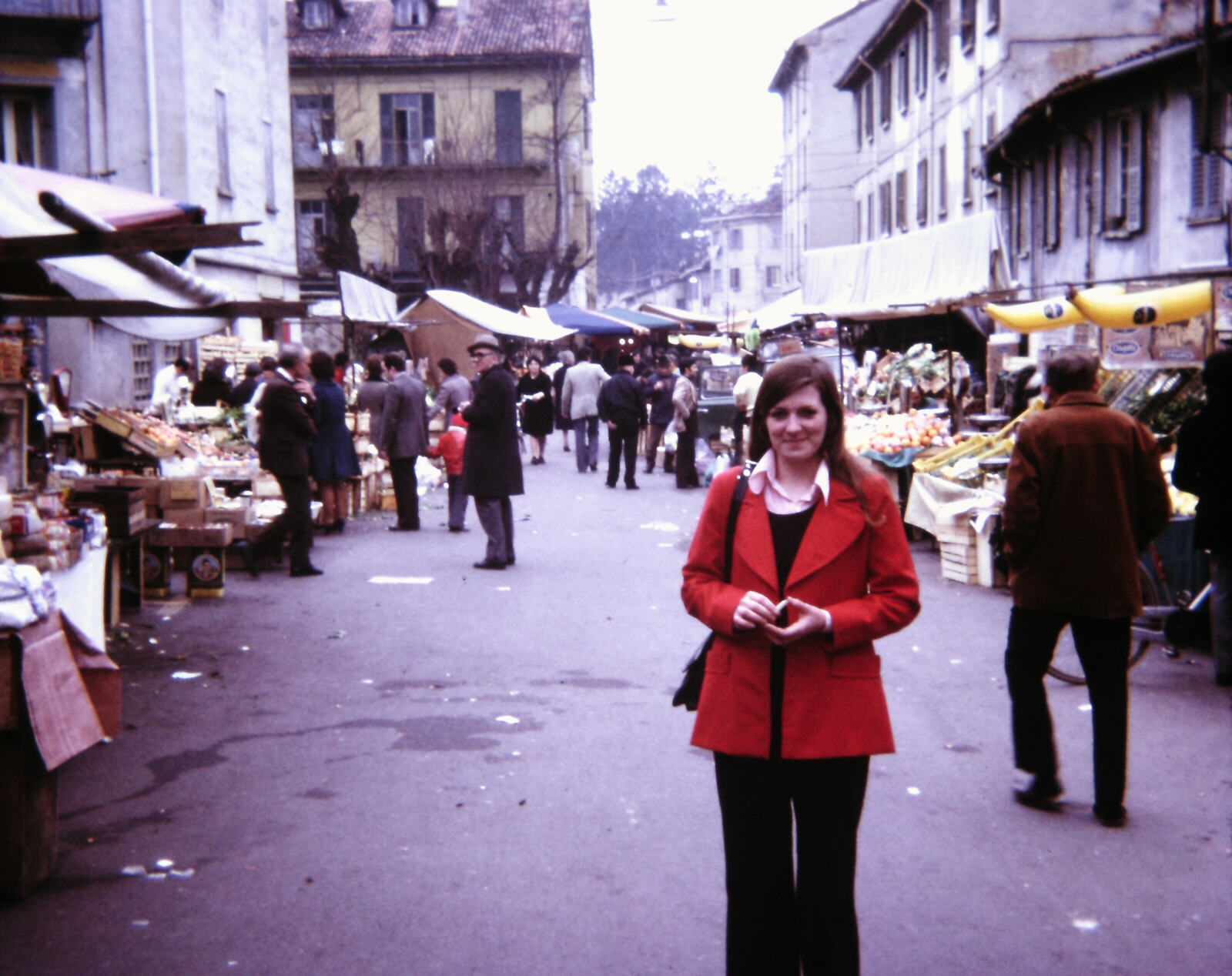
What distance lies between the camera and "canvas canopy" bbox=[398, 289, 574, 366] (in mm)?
27461

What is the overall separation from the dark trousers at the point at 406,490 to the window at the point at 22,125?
9.93 m

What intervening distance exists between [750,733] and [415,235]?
43.0 meters

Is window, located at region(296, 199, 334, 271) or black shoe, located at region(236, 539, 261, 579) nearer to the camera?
black shoe, located at region(236, 539, 261, 579)

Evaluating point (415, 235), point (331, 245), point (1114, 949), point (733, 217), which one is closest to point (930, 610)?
point (1114, 949)

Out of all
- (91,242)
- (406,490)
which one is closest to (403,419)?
(406,490)

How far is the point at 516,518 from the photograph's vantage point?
16.3m

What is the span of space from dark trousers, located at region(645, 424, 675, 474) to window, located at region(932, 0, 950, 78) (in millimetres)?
12942

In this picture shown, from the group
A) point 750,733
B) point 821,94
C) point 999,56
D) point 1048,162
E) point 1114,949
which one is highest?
point 821,94

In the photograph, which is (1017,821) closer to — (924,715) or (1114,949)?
(1114,949)

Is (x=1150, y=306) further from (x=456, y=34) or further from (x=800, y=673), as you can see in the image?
(x=456, y=34)

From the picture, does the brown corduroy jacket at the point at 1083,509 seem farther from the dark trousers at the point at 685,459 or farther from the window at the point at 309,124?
the window at the point at 309,124

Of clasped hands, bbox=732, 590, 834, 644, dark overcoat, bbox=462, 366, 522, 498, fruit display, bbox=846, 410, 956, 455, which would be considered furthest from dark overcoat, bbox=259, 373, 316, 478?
clasped hands, bbox=732, 590, 834, 644

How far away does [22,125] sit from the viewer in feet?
69.4

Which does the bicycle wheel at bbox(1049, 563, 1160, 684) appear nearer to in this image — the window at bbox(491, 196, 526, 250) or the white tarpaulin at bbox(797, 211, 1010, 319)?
the white tarpaulin at bbox(797, 211, 1010, 319)
